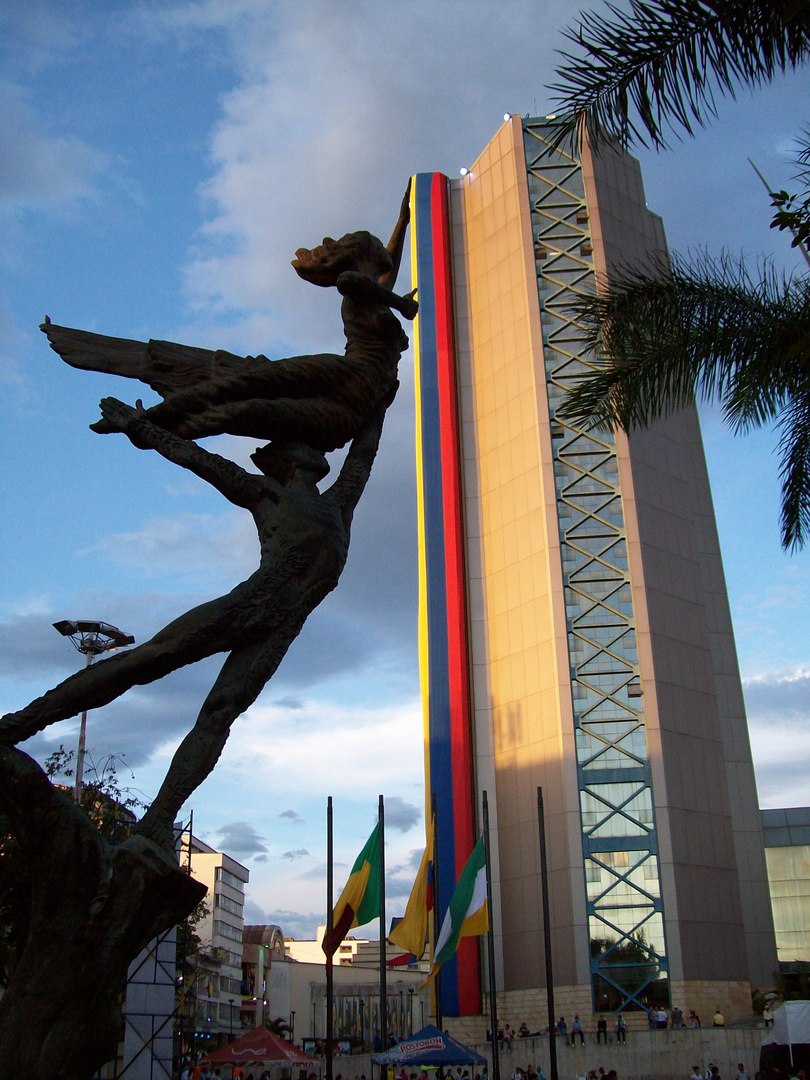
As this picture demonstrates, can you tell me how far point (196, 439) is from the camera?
22.4 feet

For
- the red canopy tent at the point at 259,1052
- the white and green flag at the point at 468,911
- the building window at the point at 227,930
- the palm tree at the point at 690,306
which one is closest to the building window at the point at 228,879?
the building window at the point at 227,930

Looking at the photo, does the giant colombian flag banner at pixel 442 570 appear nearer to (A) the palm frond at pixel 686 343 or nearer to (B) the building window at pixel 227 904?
(A) the palm frond at pixel 686 343

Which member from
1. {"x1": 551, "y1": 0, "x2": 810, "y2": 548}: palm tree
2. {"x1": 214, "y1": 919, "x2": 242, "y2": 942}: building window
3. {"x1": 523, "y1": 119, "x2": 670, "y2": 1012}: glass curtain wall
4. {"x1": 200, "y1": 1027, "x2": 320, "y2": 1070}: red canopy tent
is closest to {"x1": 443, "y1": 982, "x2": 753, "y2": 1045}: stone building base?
{"x1": 523, "y1": 119, "x2": 670, "y2": 1012}: glass curtain wall

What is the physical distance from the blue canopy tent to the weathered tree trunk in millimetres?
12452

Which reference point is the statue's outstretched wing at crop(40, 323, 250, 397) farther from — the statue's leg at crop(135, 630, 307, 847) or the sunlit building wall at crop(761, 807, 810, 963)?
the sunlit building wall at crop(761, 807, 810, 963)

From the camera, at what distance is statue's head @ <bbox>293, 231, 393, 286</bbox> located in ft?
24.7

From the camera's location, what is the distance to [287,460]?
22.5 feet

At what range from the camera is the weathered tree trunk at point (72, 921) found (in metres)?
4.88

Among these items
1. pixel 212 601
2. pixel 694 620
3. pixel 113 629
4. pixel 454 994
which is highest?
pixel 694 620

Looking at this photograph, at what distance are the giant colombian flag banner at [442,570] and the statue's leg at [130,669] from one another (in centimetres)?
2978

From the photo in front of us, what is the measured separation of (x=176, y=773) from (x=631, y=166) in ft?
149

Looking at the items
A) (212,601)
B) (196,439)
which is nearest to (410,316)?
(196,439)

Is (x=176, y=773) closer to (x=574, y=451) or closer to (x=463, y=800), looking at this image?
(x=463, y=800)

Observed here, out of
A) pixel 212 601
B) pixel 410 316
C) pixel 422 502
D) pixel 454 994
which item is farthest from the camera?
pixel 422 502
